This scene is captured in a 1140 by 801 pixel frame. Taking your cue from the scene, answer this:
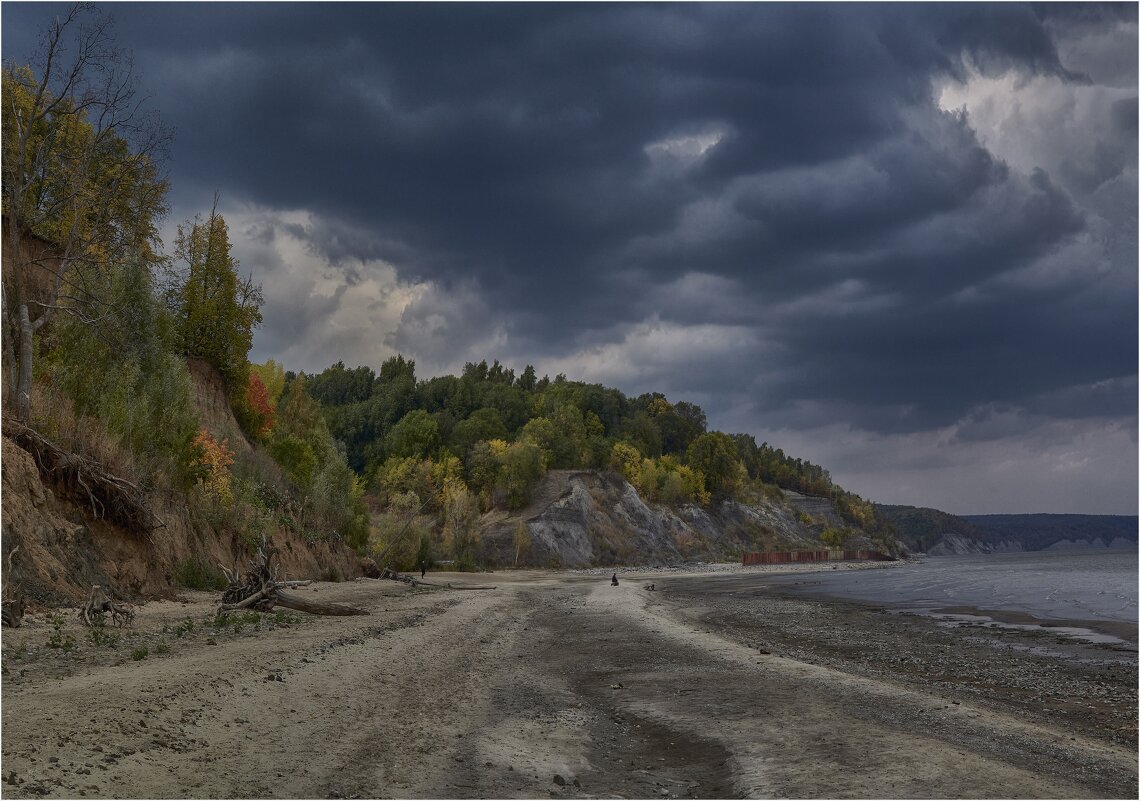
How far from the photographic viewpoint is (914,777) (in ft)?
28.9

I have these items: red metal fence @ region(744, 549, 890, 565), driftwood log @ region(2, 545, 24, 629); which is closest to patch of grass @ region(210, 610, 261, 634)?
driftwood log @ region(2, 545, 24, 629)

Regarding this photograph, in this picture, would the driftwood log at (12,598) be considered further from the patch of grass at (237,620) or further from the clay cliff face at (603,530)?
the clay cliff face at (603,530)

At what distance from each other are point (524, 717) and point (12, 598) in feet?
37.6

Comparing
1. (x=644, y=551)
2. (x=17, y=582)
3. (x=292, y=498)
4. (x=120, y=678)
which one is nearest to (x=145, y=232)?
(x=292, y=498)

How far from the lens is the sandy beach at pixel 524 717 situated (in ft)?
26.8

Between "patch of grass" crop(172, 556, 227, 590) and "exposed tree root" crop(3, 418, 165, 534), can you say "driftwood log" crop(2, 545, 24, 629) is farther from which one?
"patch of grass" crop(172, 556, 227, 590)

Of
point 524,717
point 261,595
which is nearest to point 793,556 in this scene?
point 261,595

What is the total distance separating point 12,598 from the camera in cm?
1565

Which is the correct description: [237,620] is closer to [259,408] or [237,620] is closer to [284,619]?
[284,619]

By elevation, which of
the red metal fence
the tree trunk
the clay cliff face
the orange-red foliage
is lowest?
the red metal fence

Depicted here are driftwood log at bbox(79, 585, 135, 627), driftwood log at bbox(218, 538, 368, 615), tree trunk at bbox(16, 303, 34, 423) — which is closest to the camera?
driftwood log at bbox(79, 585, 135, 627)

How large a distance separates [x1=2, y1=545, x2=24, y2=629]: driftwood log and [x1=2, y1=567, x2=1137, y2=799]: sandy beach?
80 cm

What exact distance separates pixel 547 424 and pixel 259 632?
134503mm

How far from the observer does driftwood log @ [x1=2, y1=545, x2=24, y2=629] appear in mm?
14797
